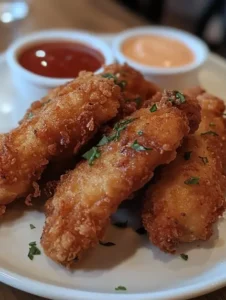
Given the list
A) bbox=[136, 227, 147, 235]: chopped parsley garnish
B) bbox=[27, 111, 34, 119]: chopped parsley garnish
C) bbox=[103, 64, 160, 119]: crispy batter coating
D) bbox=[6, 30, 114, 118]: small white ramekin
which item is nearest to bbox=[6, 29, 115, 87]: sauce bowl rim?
bbox=[6, 30, 114, 118]: small white ramekin

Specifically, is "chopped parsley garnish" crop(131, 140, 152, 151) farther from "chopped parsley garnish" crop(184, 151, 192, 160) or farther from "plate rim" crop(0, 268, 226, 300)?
"plate rim" crop(0, 268, 226, 300)

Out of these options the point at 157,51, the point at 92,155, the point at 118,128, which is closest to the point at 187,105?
the point at 118,128

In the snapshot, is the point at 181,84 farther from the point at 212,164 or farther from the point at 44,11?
the point at 44,11

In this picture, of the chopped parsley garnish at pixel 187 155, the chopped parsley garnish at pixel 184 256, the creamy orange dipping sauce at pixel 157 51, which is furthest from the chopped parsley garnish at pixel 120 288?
the creamy orange dipping sauce at pixel 157 51

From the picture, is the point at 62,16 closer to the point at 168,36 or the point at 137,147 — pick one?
the point at 168,36

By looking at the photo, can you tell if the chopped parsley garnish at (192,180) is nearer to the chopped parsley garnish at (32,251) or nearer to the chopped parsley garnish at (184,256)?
the chopped parsley garnish at (184,256)
